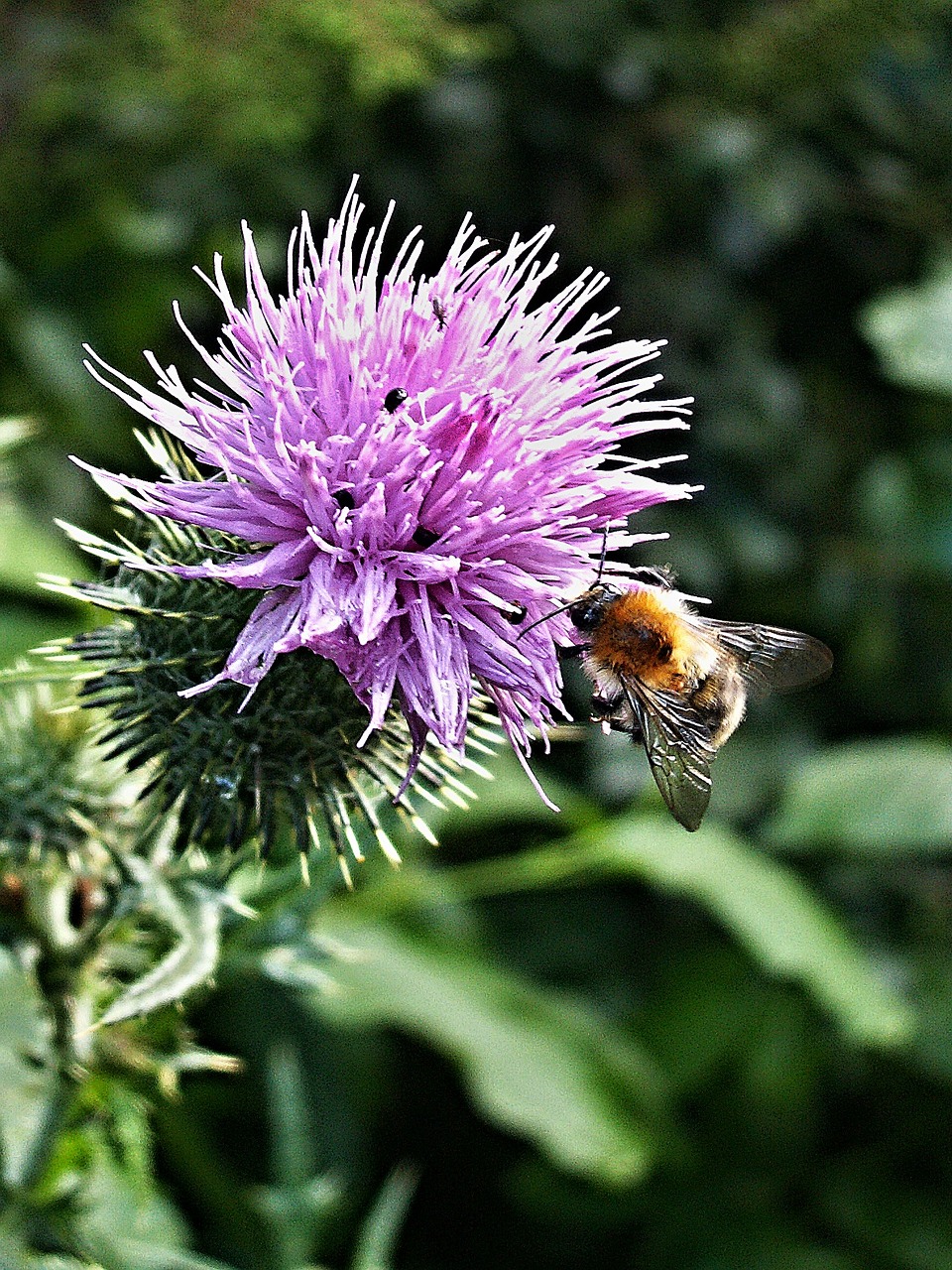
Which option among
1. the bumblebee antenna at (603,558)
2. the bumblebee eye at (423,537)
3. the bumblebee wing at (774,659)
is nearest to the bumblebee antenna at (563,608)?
the bumblebee antenna at (603,558)

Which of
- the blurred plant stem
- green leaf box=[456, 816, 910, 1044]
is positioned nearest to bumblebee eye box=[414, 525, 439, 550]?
the blurred plant stem

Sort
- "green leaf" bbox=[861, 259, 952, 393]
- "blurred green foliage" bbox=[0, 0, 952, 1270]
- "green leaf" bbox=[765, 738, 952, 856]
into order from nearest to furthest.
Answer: "green leaf" bbox=[765, 738, 952, 856] < "blurred green foliage" bbox=[0, 0, 952, 1270] < "green leaf" bbox=[861, 259, 952, 393]

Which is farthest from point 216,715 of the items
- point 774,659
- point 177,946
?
point 774,659

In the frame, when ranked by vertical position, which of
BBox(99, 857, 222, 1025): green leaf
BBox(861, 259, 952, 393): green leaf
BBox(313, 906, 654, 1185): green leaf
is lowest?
BBox(313, 906, 654, 1185): green leaf

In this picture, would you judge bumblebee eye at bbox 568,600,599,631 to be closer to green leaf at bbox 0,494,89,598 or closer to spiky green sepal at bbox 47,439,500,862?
spiky green sepal at bbox 47,439,500,862

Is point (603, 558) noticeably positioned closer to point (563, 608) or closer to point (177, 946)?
point (563, 608)

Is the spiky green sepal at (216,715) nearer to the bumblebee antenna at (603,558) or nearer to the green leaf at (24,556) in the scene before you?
the bumblebee antenna at (603,558)

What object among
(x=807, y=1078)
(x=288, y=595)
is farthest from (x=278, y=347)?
(x=807, y=1078)

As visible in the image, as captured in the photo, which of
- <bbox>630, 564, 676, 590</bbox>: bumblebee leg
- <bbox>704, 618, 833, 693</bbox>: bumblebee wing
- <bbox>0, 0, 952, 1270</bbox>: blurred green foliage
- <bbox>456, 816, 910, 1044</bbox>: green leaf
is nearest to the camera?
<bbox>630, 564, 676, 590</bbox>: bumblebee leg
